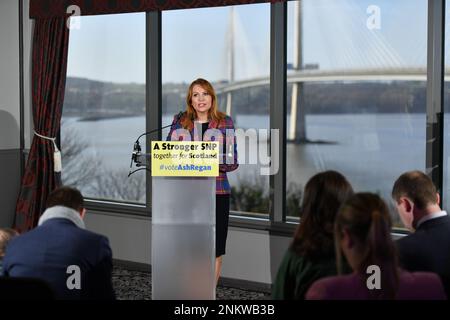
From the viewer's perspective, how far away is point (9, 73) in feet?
21.9

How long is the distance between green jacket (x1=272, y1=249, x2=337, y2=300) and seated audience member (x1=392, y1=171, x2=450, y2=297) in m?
0.26

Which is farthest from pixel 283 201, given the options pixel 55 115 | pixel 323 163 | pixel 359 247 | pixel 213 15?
pixel 359 247

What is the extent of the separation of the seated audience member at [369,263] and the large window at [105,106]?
4151mm

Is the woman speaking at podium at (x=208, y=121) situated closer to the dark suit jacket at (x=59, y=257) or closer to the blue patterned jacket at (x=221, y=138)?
the blue patterned jacket at (x=221, y=138)

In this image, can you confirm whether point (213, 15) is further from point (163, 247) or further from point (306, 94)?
point (163, 247)

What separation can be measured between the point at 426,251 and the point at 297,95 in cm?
295

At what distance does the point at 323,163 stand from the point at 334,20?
1073 mm

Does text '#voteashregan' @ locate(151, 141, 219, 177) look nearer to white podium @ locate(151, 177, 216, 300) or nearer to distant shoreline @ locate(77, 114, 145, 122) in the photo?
white podium @ locate(151, 177, 216, 300)

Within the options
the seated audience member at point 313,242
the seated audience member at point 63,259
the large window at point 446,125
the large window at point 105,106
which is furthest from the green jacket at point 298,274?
the large window at point 105,106

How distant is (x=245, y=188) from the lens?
233 inches

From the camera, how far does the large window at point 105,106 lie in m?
6.26

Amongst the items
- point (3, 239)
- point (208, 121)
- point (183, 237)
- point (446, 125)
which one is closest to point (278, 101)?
point (208, 121)

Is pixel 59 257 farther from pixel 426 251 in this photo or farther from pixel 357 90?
pixel 357 90

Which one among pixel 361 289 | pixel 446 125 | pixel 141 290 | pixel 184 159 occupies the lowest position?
pixel 141 290
